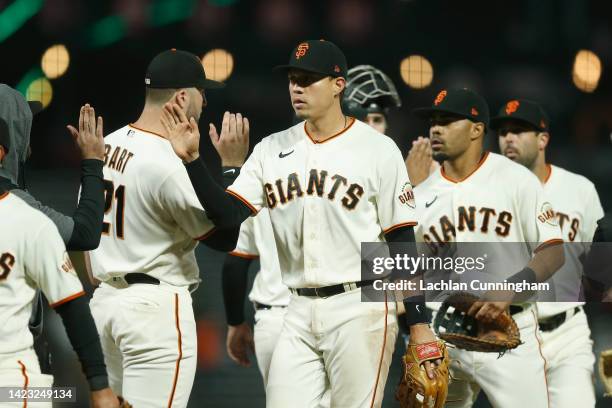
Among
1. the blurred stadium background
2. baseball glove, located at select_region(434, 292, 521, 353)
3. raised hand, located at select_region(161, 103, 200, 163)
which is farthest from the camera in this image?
the blurred stadium background

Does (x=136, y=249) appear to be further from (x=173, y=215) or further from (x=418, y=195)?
(x=418, y=195)

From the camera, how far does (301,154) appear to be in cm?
508

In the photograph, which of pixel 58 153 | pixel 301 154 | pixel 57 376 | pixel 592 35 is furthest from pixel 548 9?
pixel 301 154

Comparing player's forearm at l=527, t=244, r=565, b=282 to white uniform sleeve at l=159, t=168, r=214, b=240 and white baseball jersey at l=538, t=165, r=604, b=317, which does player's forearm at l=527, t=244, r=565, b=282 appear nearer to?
white baseball jersey at l=538, t=165, r=604, b=317

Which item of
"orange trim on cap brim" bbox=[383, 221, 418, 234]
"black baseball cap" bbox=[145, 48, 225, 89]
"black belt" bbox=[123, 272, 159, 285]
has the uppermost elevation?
"black baseball cap" bbox=[145, 48, 225, 89]

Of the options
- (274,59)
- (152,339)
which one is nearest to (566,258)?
(152,339)

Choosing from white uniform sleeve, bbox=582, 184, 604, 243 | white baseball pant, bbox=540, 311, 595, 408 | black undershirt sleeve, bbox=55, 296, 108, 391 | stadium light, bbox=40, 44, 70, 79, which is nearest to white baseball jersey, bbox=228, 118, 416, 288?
black undershirt sleeve, bbox=55, 296, 108, 391

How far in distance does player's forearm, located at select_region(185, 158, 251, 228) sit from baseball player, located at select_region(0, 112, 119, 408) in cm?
92

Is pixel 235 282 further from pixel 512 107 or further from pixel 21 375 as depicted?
pixel 21 375

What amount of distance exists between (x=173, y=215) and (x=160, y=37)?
19.1 ft

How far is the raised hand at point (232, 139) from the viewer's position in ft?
16.1

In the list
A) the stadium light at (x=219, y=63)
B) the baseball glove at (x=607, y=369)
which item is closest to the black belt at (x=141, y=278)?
the baseball glove at (x=607, y=369)

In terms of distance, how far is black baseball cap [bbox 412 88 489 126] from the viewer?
625cm

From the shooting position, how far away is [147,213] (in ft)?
16.3
